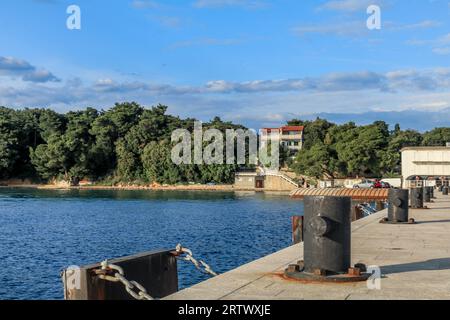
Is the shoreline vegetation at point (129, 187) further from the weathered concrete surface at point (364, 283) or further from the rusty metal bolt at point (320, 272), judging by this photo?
the rusty metal bolt at point (320, 272)

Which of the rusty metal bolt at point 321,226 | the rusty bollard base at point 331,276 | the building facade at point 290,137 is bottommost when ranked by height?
the rusty bollard base at point 331,276

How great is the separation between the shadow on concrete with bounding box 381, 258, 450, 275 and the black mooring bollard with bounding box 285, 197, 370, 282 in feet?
3.25

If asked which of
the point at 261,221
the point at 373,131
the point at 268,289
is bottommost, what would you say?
the point at 261,221

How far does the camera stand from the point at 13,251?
91.0 feet

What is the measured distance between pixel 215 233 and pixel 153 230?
17.2ft

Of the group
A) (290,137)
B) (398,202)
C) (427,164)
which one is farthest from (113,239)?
(290,137)

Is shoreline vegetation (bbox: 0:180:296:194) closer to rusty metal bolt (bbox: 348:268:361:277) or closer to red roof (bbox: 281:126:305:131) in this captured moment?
red roof (bbox: 281:126:305:131)

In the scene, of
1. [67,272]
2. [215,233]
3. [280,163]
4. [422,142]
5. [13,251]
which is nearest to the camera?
[67,272]

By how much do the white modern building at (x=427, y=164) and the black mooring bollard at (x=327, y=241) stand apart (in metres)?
67.2

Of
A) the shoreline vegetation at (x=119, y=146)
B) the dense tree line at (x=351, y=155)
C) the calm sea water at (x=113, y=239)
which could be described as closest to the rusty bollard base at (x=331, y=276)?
the calm sea water at (x=113, y=239)

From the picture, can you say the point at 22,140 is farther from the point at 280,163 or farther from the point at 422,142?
the point at 422,142

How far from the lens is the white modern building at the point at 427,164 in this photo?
73000mm
